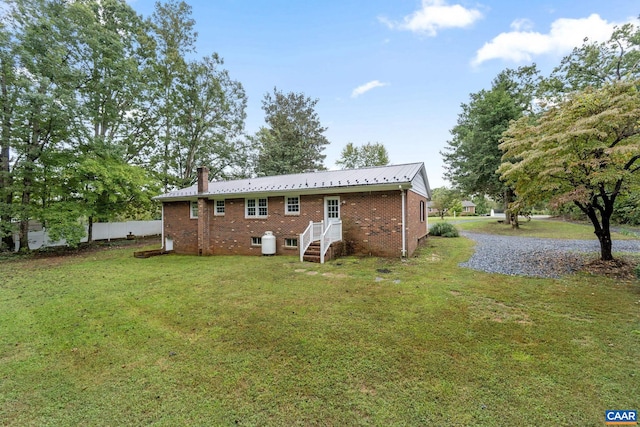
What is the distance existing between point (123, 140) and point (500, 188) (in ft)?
98.7

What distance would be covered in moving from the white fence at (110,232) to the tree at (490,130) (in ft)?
91.9

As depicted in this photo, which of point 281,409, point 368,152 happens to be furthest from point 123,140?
point 368,152

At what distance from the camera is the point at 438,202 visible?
45031mm

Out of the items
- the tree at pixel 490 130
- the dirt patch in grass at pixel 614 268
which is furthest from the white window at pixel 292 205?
the tree at pixel 490 130

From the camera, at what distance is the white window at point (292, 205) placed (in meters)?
12.2

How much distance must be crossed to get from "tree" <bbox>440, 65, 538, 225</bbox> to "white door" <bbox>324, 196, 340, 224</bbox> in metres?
16.1

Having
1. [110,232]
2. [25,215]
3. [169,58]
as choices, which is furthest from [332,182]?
[169,58]

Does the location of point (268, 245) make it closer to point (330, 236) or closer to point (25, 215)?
point (330, 236)

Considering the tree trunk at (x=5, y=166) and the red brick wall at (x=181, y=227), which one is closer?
the tree trunk at (x=5, y=166)

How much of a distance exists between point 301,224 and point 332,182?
243cm

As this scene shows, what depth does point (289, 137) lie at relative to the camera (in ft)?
92.3

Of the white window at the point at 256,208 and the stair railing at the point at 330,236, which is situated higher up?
the white window at the point at 256,208

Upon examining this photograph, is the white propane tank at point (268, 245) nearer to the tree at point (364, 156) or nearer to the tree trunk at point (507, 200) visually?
the tree trunk at point (507, 200)

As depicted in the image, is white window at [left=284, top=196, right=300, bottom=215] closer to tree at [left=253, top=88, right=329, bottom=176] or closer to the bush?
the bush
